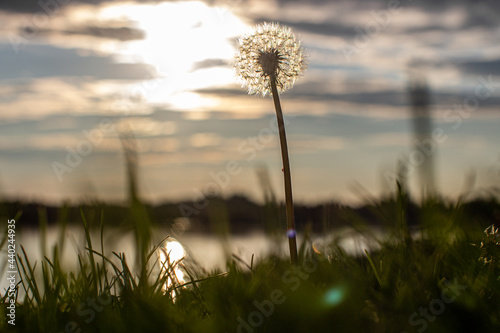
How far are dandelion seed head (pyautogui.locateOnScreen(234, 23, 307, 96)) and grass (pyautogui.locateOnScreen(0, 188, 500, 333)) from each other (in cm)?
156

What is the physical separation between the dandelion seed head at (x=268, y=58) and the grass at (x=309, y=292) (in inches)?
61.5

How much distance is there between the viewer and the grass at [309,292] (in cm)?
204

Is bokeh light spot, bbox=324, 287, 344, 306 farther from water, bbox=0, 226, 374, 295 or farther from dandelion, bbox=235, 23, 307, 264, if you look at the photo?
dandelion, bbox=235, 23, 307, 264

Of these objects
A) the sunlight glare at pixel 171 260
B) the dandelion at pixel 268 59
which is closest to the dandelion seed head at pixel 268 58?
the dandelion at pixel 268 59

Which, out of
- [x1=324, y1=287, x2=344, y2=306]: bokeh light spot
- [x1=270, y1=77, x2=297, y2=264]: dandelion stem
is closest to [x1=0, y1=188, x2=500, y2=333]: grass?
[x1=324, y1=287, x2=344, y2=306]: bokeh light spot

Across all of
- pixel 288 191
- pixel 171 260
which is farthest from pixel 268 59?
pixel 171 260

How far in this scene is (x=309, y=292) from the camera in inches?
82.7

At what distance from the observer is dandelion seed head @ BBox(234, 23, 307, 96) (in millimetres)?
3676

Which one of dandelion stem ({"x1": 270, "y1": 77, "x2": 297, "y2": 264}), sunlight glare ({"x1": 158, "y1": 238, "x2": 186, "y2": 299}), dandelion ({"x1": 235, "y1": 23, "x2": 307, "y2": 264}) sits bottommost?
sunlight glare ({"x1": 158, "y1": 238, "x2": 186, "y2": 299})

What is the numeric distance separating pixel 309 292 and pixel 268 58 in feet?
6.97

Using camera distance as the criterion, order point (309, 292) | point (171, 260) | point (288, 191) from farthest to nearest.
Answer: point (288, 191)
point (171, 260)
point (309, 292)

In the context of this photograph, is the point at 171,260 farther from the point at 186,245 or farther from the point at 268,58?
the point at 268,58

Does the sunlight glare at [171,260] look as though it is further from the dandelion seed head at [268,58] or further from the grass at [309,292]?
the dandelion seed head at [268,58]

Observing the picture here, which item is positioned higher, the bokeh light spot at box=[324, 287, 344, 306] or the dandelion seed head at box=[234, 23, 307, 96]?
the dandelion seed head at box=[234, 23, 307, 96]
